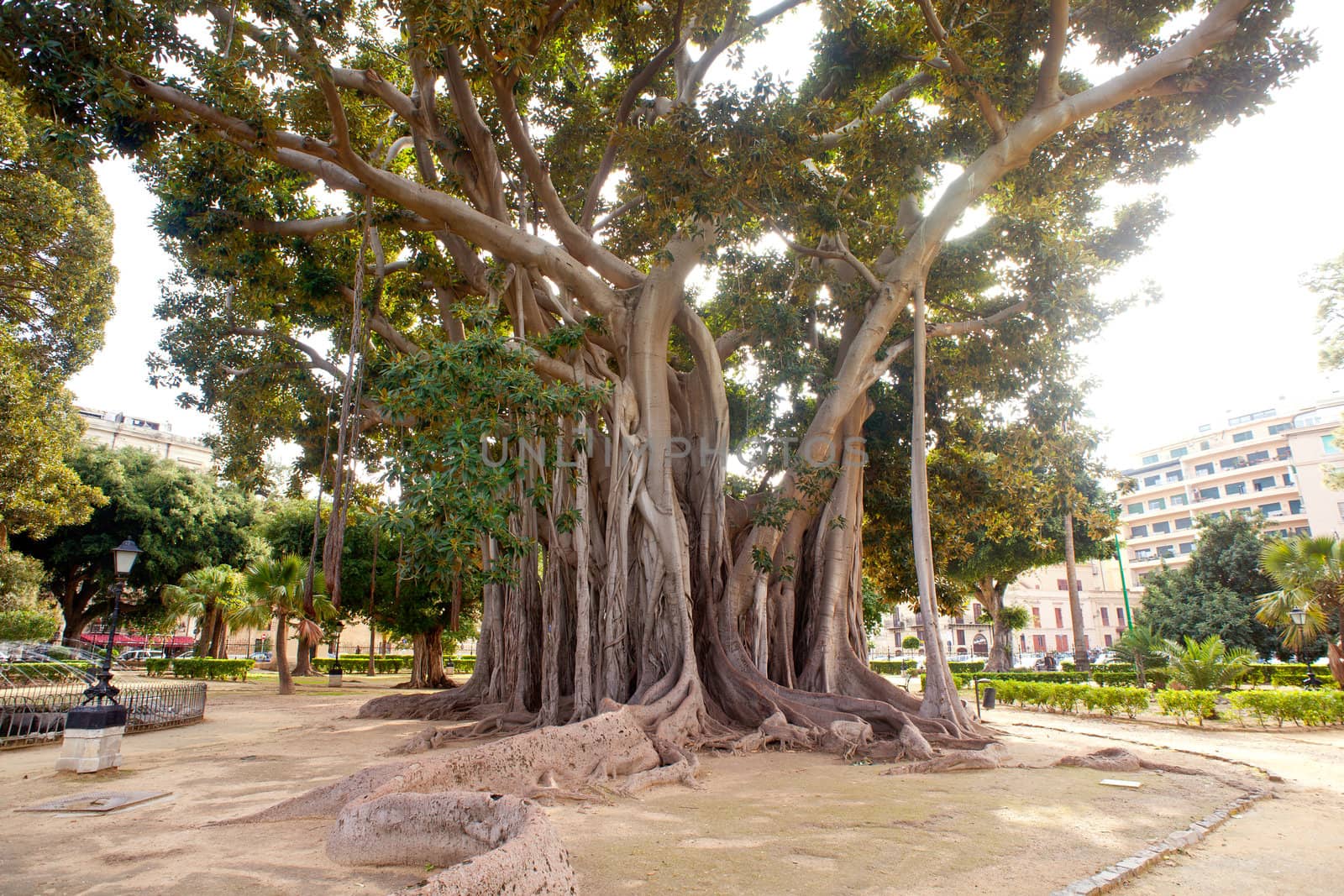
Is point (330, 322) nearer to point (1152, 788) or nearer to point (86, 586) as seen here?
point (1152, 788)

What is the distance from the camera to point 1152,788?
5.84m

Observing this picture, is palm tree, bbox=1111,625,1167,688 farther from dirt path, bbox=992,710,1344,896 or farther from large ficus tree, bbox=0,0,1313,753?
large ficus tree, bbox=0,0,1313,753

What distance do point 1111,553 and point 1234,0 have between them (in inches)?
687

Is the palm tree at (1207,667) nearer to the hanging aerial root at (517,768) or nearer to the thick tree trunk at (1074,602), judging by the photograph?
the thick tree trunk at (1074,602)

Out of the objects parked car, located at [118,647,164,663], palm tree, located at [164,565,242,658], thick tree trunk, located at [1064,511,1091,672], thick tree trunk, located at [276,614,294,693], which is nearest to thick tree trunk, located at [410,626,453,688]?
thick tree trunk, located at [276,614,294,693]

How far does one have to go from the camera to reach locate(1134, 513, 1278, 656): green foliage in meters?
26.9

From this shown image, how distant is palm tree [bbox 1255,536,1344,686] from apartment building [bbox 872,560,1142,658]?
33.5 meters

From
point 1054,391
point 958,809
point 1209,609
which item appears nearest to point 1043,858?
point 958,809

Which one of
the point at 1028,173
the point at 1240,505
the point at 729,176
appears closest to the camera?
the point at 729,176

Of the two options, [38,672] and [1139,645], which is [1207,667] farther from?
[38,672]

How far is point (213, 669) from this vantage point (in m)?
23.7

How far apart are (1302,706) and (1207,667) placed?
6.39ft

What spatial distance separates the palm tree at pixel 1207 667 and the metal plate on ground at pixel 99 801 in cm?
1399

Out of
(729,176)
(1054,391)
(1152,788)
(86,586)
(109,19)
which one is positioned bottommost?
(1152,788)
